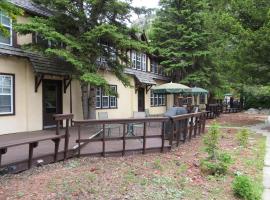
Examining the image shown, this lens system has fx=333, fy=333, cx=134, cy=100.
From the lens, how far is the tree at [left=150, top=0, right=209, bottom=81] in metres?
25.4

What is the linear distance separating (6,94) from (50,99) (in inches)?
102

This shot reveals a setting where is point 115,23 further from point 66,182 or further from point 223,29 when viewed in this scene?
point 66,182

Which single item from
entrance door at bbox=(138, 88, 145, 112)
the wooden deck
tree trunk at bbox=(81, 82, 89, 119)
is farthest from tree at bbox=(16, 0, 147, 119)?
entrance door at bbox=(138, 88, 145, 112)

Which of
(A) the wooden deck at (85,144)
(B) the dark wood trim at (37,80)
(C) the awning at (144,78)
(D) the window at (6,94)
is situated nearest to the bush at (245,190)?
(A) the wooden deck at (85,144)

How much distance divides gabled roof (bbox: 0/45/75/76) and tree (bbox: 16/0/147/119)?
623 mm

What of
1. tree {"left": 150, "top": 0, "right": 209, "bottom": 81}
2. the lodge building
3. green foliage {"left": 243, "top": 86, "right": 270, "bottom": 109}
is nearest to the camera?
the lodge building

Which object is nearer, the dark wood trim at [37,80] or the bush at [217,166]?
the bush at [217,166]

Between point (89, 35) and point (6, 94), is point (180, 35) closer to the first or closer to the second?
point (89, 35)

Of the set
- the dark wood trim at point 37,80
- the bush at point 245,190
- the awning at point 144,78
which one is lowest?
the bush at point 245,190

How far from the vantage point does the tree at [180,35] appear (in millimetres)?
25359

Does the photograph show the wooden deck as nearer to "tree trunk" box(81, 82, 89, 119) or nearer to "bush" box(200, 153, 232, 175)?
"bush" box(200, 153, 232, 175)

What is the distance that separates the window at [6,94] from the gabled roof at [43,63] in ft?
3.05

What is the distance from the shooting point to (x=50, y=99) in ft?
49.3

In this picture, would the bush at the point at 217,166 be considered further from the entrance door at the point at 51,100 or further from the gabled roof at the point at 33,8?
the gabled roof at the point at 33,8
